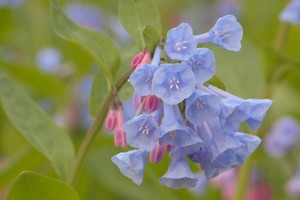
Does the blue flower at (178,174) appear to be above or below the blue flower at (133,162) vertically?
below

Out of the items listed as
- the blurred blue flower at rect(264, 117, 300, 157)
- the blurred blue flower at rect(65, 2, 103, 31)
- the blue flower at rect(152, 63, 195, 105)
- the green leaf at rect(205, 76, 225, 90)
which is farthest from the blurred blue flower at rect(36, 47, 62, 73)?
the blue flower at rect(152, 63, 195, 105)

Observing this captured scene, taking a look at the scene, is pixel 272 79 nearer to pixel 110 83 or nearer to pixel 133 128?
pixel 110 83

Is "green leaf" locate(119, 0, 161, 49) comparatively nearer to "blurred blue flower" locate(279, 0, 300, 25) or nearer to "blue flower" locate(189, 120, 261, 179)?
"blue flower" locate(189, 120, 261, 179)

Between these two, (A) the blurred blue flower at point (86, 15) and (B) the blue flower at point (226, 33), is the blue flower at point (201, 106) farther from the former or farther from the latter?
(A) the blurred blue flower at point (86, 15)

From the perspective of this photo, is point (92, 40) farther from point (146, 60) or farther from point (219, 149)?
point (219, 149)

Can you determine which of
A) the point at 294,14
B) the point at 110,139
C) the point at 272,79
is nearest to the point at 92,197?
the point at 110,139

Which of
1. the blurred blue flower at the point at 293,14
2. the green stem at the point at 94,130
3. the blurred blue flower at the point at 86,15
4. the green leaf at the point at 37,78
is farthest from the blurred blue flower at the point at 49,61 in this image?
the green stem at the point at 94,130

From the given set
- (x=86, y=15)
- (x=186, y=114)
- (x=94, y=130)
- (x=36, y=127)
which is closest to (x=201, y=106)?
(x=186, y=114)
